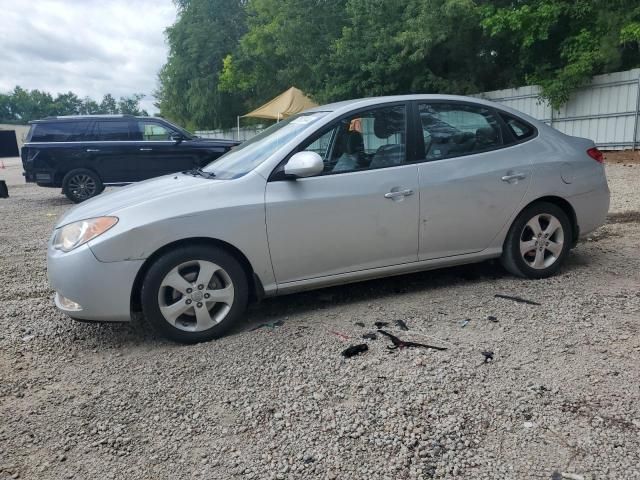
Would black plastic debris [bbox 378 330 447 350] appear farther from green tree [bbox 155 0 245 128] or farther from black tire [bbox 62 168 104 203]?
green tree [bbox 155 0 245 128]

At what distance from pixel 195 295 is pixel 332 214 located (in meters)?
1.11

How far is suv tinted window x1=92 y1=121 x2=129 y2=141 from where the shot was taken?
11141 millimetres

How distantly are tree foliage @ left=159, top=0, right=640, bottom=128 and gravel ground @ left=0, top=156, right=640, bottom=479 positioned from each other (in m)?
13.9

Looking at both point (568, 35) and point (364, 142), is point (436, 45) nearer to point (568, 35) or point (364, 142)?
point (568, 35)

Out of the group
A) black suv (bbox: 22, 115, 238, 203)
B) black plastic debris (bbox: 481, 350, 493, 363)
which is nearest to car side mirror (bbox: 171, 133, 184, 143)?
black suv (bbox: 22, 115, 238, 203)

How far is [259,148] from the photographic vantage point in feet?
13.6

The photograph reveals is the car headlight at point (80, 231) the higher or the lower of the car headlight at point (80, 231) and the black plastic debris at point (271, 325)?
the higher

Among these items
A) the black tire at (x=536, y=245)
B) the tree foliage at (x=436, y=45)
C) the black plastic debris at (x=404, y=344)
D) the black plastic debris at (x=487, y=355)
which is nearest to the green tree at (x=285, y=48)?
the tree foliage at (x=436, y=45)

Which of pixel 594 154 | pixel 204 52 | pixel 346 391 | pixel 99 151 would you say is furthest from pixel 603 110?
pixel 204 52

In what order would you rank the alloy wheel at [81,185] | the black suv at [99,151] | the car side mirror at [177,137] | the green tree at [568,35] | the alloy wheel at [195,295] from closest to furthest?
1. the alloy wheel at [195,295]
2. the black suv at [99,151]
3. the alloy wheel at [81,185]
4. the car side mirror at [177,137]
5. the green tree at [568,35]

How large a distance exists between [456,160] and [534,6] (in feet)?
52.0

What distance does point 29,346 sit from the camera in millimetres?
3678

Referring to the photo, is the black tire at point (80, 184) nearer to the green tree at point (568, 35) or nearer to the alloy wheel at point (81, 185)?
the alloy wheel at point (81, 185)

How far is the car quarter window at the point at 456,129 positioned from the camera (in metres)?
4.18
